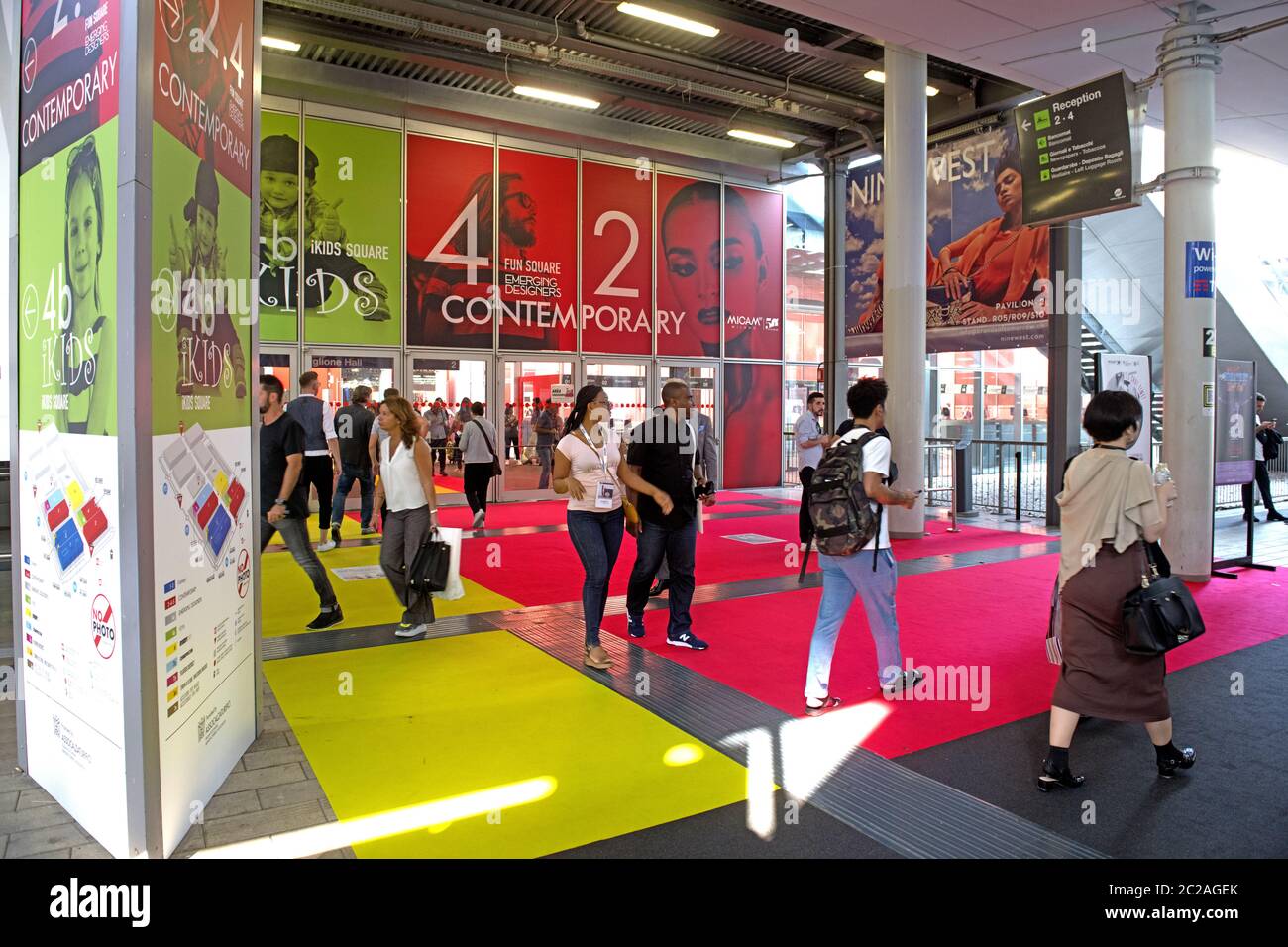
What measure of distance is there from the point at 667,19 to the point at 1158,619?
953 centimetres

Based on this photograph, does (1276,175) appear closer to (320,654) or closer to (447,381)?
(447,381)

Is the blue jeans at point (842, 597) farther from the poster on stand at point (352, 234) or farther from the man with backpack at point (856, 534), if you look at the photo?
the poster on stand at point (352, 234)

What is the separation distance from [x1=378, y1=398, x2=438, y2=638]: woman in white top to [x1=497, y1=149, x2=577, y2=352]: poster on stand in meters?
8.93

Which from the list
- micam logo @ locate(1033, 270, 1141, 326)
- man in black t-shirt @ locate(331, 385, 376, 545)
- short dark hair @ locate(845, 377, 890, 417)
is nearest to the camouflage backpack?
short dark hair @ locate(845, 377, 890, 417)

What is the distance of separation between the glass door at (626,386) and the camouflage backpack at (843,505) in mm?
11189

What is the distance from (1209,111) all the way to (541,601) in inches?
281

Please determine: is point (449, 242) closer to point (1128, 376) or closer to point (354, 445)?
point (354, 445)

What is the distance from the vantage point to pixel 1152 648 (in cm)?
343

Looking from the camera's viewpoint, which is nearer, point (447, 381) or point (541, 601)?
point (541, 601)

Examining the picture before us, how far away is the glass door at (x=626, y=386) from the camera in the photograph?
15.7m

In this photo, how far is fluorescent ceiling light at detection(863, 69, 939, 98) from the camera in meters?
12.4
